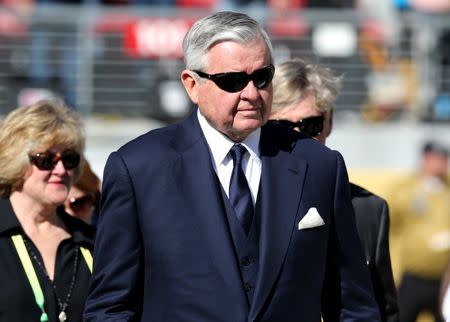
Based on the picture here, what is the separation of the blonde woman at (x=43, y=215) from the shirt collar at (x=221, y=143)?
1314mm

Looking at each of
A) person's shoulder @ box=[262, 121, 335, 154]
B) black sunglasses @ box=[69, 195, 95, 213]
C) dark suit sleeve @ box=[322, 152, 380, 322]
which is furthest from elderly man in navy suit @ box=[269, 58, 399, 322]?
black sunglasses @ box=[69, 195, 95, 213]

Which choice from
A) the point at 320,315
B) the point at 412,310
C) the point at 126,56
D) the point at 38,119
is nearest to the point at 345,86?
the point at 126,56

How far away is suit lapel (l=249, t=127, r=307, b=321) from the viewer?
10.7 ft

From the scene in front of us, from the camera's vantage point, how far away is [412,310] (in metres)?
10.4

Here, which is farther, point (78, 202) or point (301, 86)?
point (78, 202)

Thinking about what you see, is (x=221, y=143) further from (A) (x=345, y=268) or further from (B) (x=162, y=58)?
(B) (x=162, y=58)

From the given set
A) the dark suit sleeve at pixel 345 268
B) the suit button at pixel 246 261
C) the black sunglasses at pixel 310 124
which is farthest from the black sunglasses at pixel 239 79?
the black sunglasses at pixel 310 124

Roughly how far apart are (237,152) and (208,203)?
19 centimetres

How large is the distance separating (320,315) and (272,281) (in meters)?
0.23

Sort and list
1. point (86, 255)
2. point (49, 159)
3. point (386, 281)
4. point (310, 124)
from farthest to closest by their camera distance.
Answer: point (49, 159) < point (86, 255) < point (310, 124) < point (386, 281)

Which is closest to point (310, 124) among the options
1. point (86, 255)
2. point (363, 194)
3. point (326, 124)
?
point (326, 124)

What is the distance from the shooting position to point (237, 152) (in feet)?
11.1

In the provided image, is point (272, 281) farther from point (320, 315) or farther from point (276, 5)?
point (276, 5)

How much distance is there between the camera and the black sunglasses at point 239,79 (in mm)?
3285
